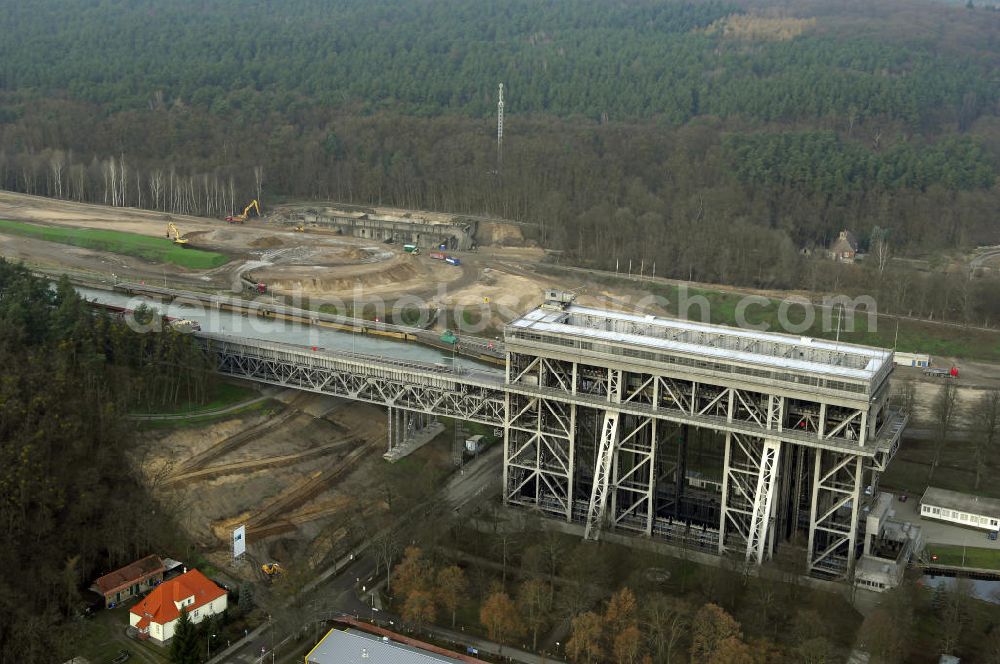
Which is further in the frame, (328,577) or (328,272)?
(328,272)

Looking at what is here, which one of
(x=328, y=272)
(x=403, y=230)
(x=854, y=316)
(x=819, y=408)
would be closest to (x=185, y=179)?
(x=403, y=230)

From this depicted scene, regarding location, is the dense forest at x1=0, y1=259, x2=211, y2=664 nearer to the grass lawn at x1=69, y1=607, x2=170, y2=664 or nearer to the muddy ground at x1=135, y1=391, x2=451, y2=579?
the grass lawn at x1=69, y1=607, x2=170, y2=664

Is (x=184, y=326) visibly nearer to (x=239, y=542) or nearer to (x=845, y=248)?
(x=239, y=542)

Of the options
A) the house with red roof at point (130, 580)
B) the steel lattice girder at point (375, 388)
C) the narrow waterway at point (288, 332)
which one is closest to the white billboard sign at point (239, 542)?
the house with red roof at point (130, 580)

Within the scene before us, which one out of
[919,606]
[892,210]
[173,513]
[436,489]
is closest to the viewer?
[919,606]

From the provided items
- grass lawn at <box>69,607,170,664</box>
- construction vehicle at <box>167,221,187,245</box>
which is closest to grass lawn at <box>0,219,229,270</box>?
construction vehicle at <box>167,221,187,245</box>

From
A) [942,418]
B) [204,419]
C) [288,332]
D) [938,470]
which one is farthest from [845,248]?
[204,419]

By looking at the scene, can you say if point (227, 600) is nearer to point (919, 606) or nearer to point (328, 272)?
point (919, 606)
